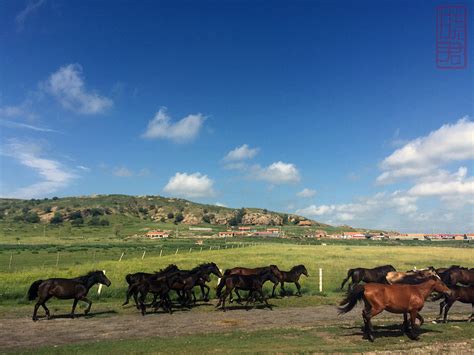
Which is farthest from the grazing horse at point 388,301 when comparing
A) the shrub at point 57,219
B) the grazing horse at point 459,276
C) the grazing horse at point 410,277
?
the shrub at point 57,219

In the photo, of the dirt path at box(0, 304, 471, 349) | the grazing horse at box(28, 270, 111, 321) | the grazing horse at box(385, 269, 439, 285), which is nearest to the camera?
the dirt path at box(0, 304, 471, 349)

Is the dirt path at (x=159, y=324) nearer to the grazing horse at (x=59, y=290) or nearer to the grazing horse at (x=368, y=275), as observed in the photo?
the grazing horse at (x=59, y=290)

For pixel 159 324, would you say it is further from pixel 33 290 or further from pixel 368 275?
pixel 368 275

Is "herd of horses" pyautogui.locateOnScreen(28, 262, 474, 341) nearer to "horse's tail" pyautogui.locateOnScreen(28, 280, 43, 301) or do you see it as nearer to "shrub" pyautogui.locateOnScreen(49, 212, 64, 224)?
"horse's tail" pyautogui.locateOnScreen(28, 280, 43, 301)

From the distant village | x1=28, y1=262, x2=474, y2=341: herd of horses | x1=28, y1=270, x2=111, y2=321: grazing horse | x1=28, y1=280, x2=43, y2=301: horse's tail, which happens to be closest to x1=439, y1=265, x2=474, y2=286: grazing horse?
x1=28, y1=262, x2=474, y2=341: herd of horses

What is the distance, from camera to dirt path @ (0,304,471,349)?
13070 mm

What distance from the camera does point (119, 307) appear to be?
19094 millimetres

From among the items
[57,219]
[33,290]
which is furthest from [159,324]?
[57,219]

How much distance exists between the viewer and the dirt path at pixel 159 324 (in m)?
13.1

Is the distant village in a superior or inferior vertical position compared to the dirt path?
superior

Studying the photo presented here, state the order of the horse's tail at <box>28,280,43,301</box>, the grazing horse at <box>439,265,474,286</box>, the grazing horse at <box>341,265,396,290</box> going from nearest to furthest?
the horse's tail at <box>28,280,43,301</box>, the grazing horse at <box>439,265,474,286</box>, the grazing horse at <box>341,265,396,290</box>

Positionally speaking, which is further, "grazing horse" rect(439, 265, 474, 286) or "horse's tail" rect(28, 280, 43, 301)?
"grazing horse" rect(439, 265, 474, 286)

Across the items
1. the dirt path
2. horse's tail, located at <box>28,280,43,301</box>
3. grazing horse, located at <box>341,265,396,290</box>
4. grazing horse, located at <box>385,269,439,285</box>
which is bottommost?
the dirt path

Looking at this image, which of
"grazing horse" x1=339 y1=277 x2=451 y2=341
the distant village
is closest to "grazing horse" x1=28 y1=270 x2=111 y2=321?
"grazing horse" x1=339 y1=277 x2=451 y2=341
